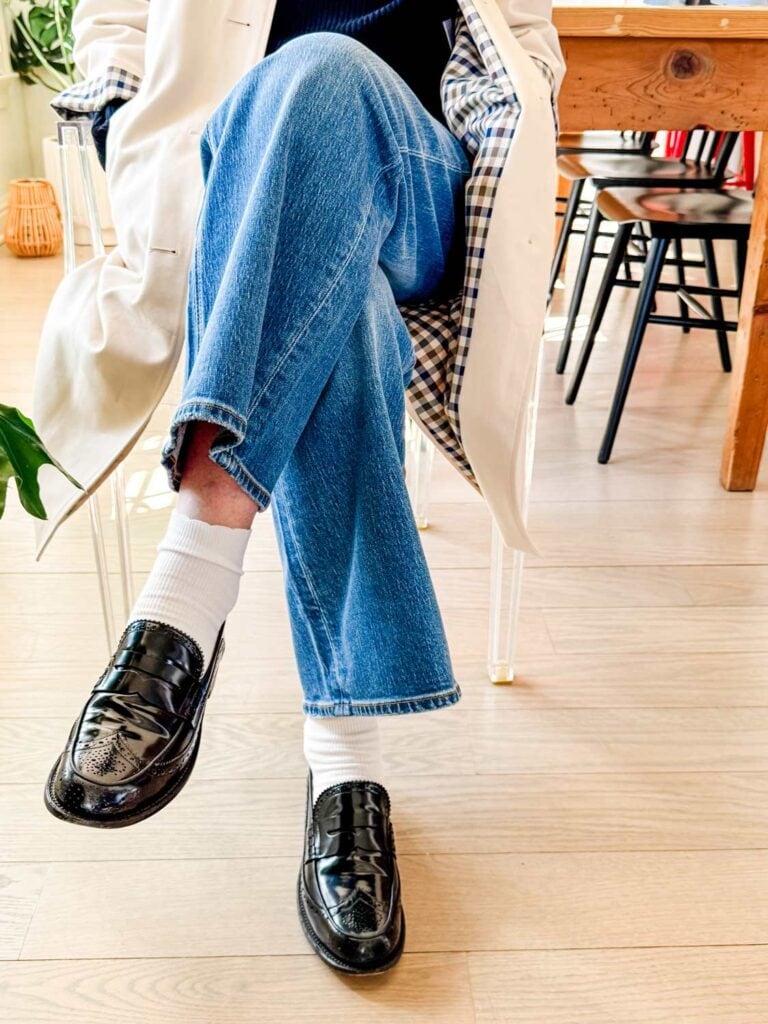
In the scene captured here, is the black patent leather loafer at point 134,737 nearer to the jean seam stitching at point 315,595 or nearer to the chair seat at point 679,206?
the jean seam stitching at point 315,595

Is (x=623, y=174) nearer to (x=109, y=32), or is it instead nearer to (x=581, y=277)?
(x=581, y=277)

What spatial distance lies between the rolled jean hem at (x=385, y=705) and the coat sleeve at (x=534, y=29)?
724mm

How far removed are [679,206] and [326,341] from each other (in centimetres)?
138

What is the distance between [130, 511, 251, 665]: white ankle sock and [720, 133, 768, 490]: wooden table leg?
127 centimetres

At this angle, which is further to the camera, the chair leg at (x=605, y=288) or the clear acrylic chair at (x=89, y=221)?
the chair leg at (x=605, y=288)

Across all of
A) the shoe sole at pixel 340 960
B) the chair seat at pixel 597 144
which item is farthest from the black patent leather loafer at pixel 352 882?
the chair seat at pixel 597 144

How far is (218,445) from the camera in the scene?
81 centimetres

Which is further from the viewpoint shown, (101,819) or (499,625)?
(499,625)

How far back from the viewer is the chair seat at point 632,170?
2.25m

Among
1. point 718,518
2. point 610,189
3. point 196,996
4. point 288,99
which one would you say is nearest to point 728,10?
point 610,189

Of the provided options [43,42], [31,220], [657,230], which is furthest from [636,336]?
[43,42]

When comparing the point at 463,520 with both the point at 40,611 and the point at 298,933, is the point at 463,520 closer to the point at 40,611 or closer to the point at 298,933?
the point at 40,611

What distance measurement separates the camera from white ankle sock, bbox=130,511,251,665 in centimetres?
86

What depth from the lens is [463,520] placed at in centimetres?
181
